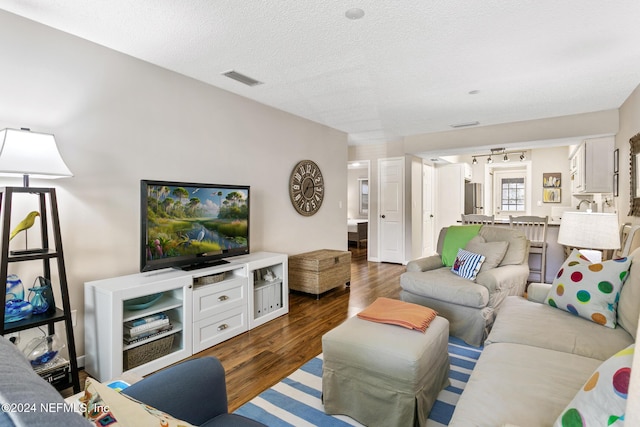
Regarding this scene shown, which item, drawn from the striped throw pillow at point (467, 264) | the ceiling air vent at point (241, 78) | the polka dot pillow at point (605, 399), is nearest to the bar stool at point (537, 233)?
the striped throw pillow at point (467, 264)

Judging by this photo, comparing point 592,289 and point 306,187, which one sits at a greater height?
point 306,187

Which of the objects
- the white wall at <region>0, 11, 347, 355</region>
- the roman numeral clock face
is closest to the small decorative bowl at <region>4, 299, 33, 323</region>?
the white wall at <region>0, 11, 347, 355</region>

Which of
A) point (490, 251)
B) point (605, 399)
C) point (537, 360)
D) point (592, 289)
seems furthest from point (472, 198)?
point (605, 399)

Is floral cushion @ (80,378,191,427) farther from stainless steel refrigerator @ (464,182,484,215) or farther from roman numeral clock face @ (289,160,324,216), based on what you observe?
stainless steel refrigerator @ (464,182,484,215)

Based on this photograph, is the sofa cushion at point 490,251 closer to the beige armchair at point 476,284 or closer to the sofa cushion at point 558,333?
the beige armchair at point 476,284

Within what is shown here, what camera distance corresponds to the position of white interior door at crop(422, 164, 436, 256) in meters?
6.93

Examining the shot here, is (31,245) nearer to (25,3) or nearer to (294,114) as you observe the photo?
(25,3)

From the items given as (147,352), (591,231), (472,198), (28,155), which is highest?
(28,155)

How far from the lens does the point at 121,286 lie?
7.52ft

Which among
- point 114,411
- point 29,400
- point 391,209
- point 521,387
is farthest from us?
point 391,209

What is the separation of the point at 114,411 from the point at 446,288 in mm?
2662

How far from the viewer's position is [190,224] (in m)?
2.86

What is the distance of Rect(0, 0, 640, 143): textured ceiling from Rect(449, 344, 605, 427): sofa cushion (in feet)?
6.52

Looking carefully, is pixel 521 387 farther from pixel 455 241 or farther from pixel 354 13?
pixel 455 241
